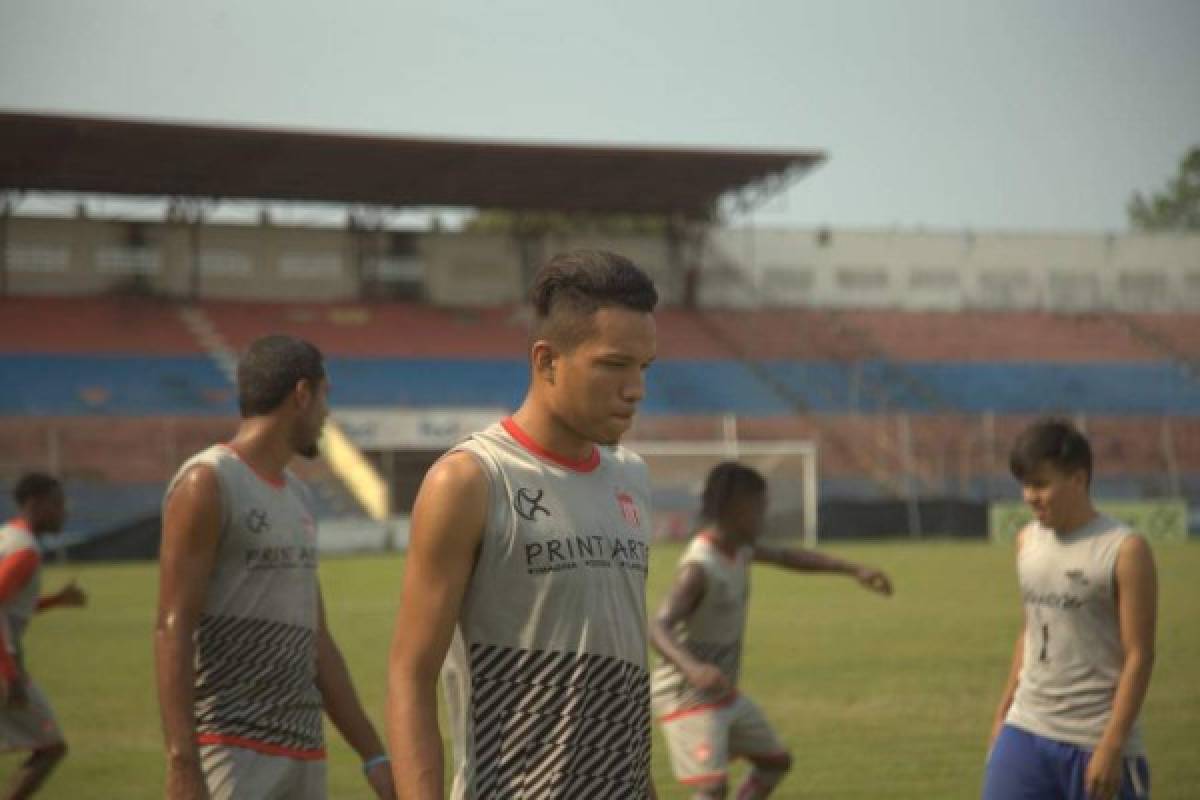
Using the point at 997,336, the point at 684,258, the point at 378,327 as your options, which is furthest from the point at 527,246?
the point at 997,336

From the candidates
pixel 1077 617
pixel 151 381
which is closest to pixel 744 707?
pixel 1077 617

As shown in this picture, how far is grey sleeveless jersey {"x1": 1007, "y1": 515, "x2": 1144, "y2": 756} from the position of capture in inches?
244

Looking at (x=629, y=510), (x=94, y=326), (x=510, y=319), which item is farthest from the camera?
(x=510, y=319)

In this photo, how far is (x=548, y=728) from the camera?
11.8 ft

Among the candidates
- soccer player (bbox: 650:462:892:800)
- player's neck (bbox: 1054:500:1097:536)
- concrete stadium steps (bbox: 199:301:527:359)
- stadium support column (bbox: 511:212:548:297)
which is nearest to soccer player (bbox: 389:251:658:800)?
player's neck (bbox: 1054:500:1097:536)

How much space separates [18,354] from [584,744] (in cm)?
4534

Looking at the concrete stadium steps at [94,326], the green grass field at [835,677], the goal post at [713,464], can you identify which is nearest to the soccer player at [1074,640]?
the green grass field at [835,677]

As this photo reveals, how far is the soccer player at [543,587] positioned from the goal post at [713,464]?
35.5m

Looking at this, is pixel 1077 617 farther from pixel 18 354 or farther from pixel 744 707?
pixel 18 354

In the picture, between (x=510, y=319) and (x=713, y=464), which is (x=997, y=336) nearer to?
(x=510, y=319)

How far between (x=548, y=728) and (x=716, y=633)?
4508mm

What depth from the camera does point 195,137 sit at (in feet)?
152

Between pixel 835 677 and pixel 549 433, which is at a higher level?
pixel 549 433

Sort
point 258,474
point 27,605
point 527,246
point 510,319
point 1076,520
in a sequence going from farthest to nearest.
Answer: point 527,246, point 510,319, point 27,605, point 1076,520, point 258,474
